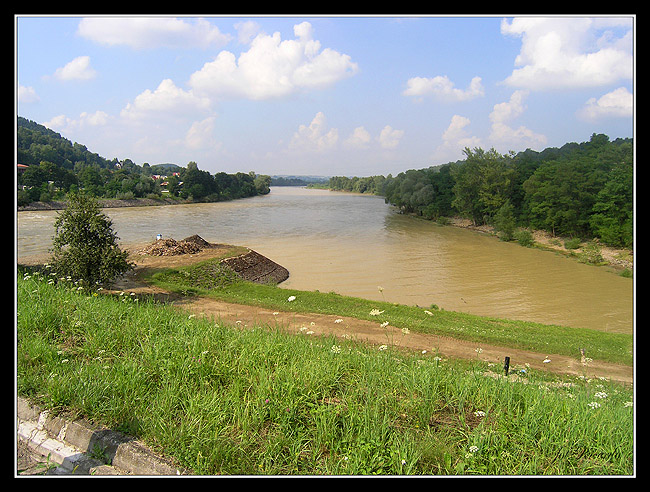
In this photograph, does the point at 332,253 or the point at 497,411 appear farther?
the point at 332,253

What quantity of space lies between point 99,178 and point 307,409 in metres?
73.3

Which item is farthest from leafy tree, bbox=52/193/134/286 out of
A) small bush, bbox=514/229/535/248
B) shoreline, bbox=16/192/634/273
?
small bush, bbox=514/229/535/248

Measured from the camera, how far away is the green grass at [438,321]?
41.4ft

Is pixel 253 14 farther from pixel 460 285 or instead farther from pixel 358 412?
pixel 460 285

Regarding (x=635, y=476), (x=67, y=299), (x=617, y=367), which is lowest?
(x=617, y=367)

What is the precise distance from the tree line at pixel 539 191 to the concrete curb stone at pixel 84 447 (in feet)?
101

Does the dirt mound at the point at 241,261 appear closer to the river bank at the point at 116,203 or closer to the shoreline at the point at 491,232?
the shoreline at the point at 491,232

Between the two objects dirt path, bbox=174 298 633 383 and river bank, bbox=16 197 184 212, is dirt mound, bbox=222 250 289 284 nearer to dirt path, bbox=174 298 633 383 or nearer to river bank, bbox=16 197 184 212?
dirt path, bbox=174 298 633 383

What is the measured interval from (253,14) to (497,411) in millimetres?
3751

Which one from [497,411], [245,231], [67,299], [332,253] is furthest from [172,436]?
[245,231]

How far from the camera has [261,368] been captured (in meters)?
4.21

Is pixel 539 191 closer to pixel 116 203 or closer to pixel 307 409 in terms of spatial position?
pixel 307 409

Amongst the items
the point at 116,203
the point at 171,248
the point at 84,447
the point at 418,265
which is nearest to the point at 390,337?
the point at 84,447

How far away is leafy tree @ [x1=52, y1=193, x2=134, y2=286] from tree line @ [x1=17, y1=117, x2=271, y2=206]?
71.6ft
